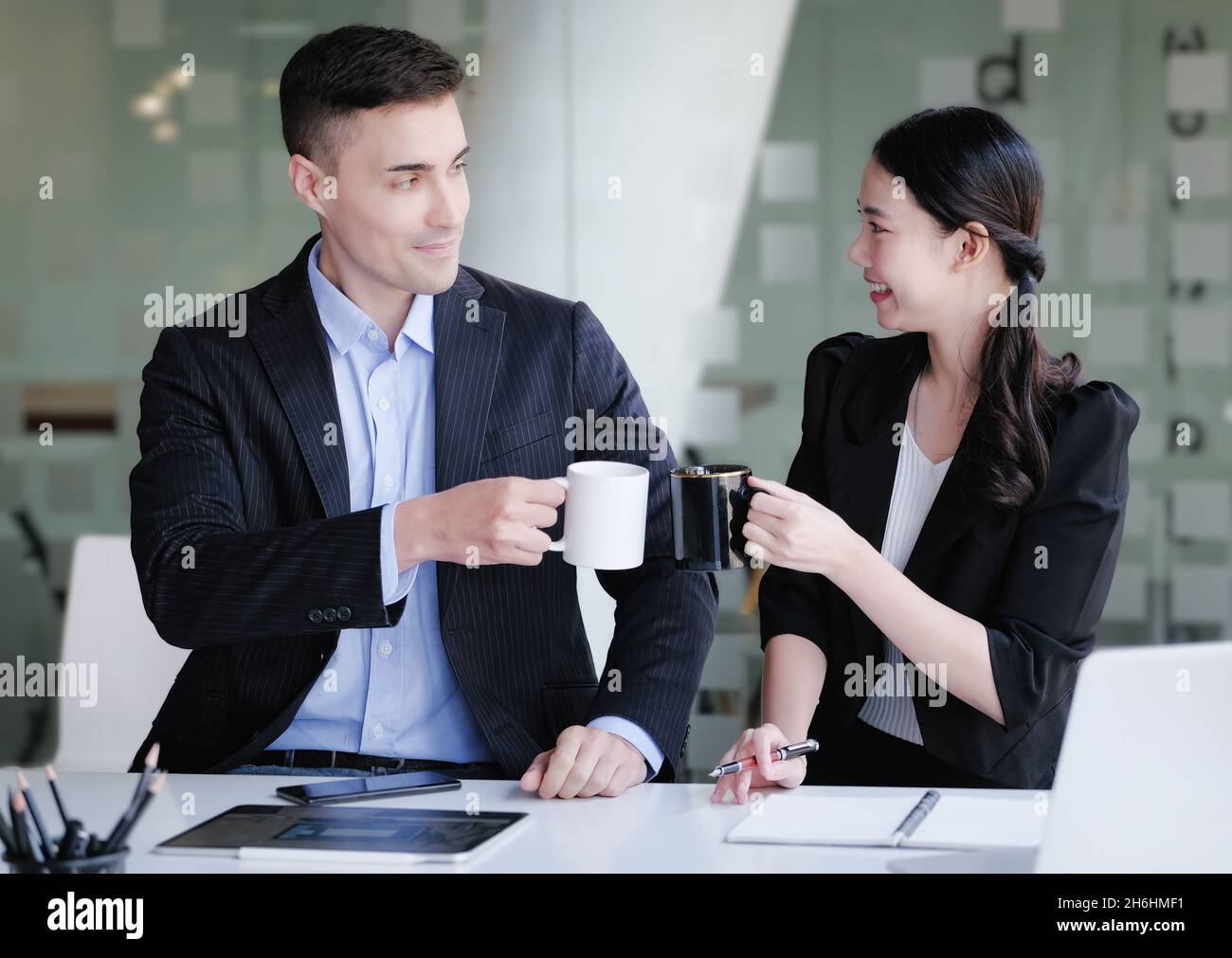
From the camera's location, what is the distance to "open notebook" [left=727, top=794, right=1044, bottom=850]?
4.52 feet

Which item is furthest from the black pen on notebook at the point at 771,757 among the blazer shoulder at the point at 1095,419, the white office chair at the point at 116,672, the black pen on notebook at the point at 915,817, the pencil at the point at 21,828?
the white office chair at the point at 116,672

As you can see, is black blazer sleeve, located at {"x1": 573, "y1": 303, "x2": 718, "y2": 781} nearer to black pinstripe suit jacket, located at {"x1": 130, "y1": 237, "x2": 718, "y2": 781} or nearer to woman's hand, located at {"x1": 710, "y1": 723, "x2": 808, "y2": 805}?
black pinstripe suit jacket, located at {"x1": 130, "y1": 237, "x2": 718, "y2": 781}

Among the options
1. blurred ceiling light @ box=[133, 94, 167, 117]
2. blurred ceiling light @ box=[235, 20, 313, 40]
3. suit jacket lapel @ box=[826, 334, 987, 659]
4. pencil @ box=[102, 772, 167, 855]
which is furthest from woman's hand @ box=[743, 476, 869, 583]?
blurred ceiling light @ box=[133, 94, 167, 117]

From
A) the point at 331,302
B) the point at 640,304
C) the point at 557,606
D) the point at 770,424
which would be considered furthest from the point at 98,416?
the point at 557,606

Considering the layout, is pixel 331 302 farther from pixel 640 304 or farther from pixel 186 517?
pixel 640 304

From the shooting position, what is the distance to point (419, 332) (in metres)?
2.05

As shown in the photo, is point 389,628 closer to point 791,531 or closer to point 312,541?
point 312,541

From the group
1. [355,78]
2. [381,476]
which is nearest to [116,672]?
[381,476]

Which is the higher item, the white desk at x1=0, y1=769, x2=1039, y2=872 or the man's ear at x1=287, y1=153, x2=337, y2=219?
the man's ear at x1=287, y1=153, x2=337, y2=219

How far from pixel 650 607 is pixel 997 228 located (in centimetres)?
78

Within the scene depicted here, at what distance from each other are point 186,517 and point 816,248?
8.08 feet

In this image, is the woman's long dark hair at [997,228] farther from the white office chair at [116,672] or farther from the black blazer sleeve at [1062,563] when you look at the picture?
the white office chair at [116,672]

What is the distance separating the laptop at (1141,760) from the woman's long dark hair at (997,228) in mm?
835

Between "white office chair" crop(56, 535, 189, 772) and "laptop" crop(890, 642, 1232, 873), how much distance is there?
5.20ft
